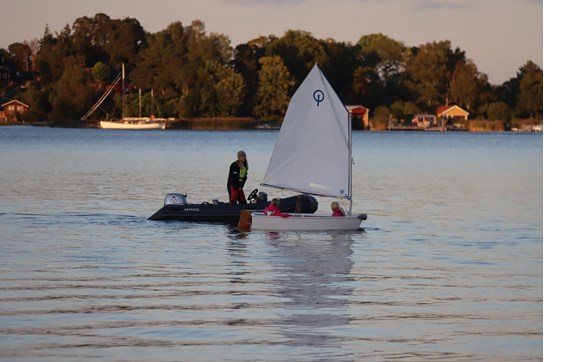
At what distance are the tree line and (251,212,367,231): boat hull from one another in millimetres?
97322

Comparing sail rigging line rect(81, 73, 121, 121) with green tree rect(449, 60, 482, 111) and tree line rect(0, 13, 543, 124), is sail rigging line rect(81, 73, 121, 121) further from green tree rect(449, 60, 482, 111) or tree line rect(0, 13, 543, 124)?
green tree rect(449, 60, 482, 111)

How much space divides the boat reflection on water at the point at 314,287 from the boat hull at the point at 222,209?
85cm

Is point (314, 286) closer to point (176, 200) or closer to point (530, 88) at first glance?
point (176, 200)

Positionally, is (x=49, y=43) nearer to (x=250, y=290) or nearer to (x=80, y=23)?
(x=80, y=23)

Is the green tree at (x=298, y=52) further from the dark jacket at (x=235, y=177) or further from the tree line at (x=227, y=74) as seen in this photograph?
the dark jacket at (x=235, y=177)

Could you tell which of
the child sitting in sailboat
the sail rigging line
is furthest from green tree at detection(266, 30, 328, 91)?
the child sitting in sailboat

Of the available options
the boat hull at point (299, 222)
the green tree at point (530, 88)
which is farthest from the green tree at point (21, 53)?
the boat hull at point (299, 222)

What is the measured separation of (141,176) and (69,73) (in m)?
85.5

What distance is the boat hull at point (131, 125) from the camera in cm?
13200

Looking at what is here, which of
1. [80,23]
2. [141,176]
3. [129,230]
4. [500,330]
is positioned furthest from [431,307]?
[80,23]

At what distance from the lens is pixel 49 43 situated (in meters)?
133

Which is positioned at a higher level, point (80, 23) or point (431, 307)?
point (80, 23)

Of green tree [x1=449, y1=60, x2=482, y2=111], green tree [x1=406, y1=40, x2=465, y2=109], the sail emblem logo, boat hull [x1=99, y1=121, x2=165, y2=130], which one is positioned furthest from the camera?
boat hull [x1=99, y1=121, x2=165, y2=130]

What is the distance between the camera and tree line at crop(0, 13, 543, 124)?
12350cm
